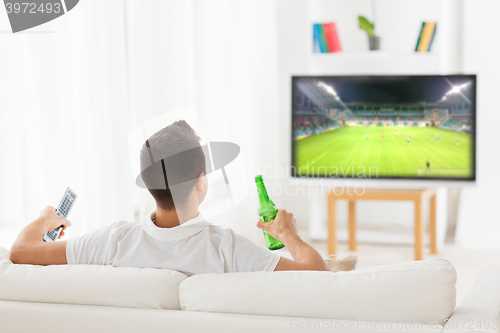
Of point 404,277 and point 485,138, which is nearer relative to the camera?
point 404,277

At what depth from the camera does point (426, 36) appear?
11.9ft

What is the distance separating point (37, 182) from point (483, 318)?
244 centimetres

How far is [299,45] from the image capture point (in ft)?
13.6

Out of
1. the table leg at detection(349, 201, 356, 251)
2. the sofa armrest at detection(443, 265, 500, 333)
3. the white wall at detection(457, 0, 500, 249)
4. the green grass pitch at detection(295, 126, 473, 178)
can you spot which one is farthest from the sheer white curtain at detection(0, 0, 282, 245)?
the sofa armrest at detection(443, 265, 500, 333)

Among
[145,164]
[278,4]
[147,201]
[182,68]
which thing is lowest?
[147,201]

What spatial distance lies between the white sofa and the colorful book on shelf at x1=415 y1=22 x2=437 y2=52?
275 centimetres

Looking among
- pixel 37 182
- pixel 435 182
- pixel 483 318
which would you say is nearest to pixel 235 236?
pixel 483 318

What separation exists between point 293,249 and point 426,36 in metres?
2.81

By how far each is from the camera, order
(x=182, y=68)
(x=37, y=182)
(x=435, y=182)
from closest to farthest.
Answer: (x=37, y=182)
(x=435, y=182)
(x=182, y=68)

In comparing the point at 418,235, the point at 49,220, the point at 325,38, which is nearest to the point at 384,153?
the point at 418,235

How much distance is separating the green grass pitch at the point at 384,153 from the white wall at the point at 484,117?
549 millimetres

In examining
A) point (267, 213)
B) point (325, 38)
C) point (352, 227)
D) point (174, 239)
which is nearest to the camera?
point (174, 239)

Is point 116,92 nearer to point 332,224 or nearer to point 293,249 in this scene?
point 332,224

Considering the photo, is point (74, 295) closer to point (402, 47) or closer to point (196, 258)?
point (196, 258)
